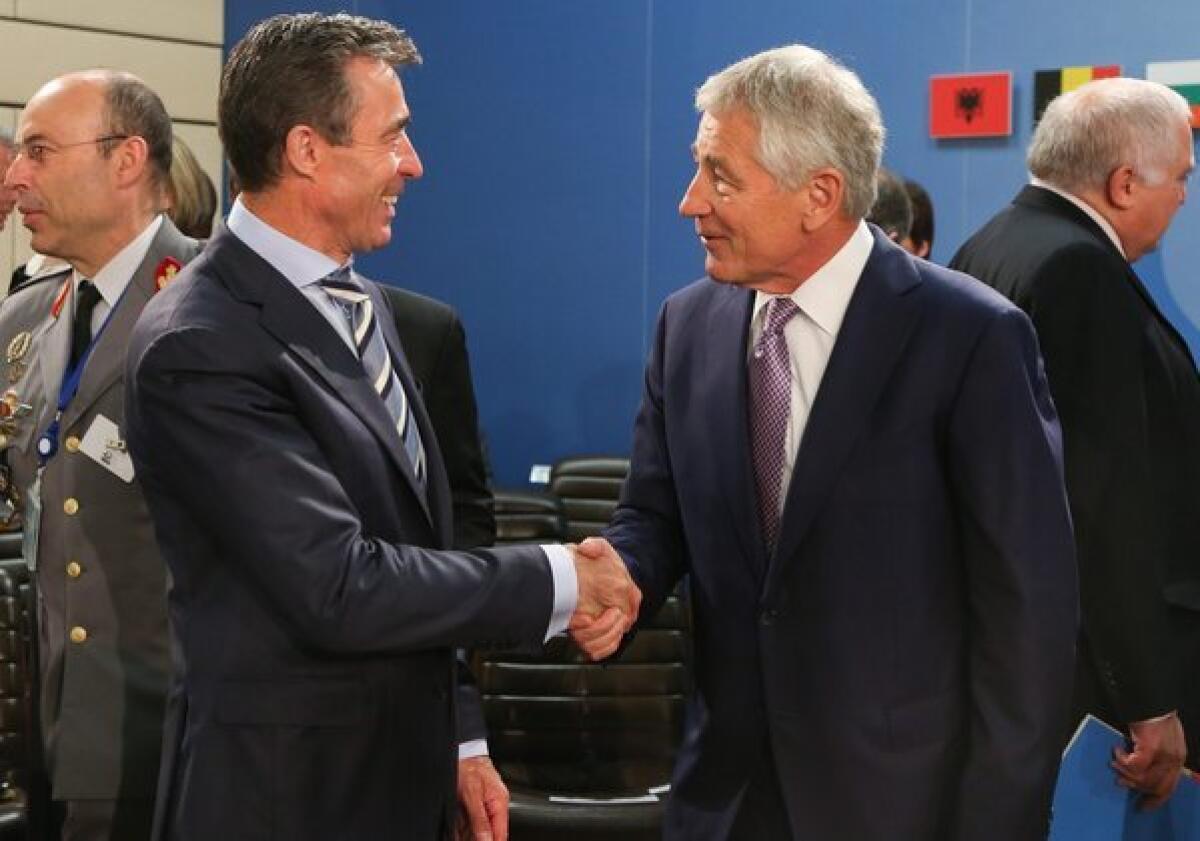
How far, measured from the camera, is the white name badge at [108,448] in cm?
266

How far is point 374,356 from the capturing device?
2.23 metres

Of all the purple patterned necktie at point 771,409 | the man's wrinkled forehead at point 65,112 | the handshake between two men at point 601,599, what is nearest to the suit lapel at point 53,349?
the man's wrinkled forehead at point 65,112

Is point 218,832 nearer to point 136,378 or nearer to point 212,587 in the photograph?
point 212,587

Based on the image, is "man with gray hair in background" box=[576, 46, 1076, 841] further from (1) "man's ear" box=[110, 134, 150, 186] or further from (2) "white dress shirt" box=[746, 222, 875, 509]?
(1) "man's ear" box=[110, 134, 150, 186]

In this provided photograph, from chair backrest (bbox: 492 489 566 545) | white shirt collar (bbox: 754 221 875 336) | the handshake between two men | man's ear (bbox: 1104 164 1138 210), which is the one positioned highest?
man's ear (bbox: 1104 164 1138 210)

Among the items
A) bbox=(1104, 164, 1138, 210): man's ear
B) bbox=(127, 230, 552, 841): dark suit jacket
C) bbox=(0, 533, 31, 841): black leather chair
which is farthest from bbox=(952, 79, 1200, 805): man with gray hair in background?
bbox=(0, 533, 31, 841): black leather chair

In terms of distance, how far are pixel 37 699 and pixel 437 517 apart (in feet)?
4.52

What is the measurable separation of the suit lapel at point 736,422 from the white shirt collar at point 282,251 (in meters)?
0.51

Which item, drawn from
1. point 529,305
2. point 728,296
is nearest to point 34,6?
point 529,305

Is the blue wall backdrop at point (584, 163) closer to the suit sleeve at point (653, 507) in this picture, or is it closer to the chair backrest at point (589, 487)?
the chair backrest at point (589, 487)

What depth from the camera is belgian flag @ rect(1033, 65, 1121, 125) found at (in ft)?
18.7

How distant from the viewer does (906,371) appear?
7.09 ft

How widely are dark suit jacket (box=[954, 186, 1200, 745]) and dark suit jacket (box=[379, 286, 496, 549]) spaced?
0.92m

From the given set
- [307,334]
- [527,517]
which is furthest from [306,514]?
[527,517]
